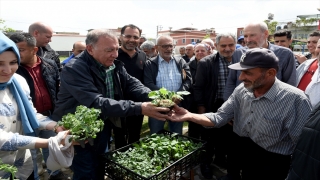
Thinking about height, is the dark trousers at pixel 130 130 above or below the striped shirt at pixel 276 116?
below

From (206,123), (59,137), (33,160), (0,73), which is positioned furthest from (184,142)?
(0,73)

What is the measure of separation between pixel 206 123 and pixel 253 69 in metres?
0.85

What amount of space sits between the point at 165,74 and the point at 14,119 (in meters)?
2.56

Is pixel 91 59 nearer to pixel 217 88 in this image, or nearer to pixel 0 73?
pixel 0 73

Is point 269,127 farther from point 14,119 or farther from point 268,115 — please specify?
point 14,119

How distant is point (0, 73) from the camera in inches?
71.1

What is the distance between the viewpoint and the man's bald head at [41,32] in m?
4.08

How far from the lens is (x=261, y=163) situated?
96.8 inches

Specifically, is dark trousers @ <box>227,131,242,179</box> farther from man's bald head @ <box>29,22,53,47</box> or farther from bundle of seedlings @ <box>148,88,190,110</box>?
man's bald head @ <box>29,22,53,47</box>

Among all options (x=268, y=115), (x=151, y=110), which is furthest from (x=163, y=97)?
(x=268, y=115)

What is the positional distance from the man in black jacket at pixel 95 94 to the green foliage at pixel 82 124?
359 mm

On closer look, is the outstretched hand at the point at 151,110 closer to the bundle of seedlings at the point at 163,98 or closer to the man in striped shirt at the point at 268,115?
the bundle of seedlings at the point at 163,98

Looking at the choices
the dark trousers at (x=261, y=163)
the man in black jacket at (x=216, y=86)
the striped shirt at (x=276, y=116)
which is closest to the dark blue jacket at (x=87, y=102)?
the striped shirt at (x=276, y=116)

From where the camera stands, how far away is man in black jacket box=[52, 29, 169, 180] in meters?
2.27
